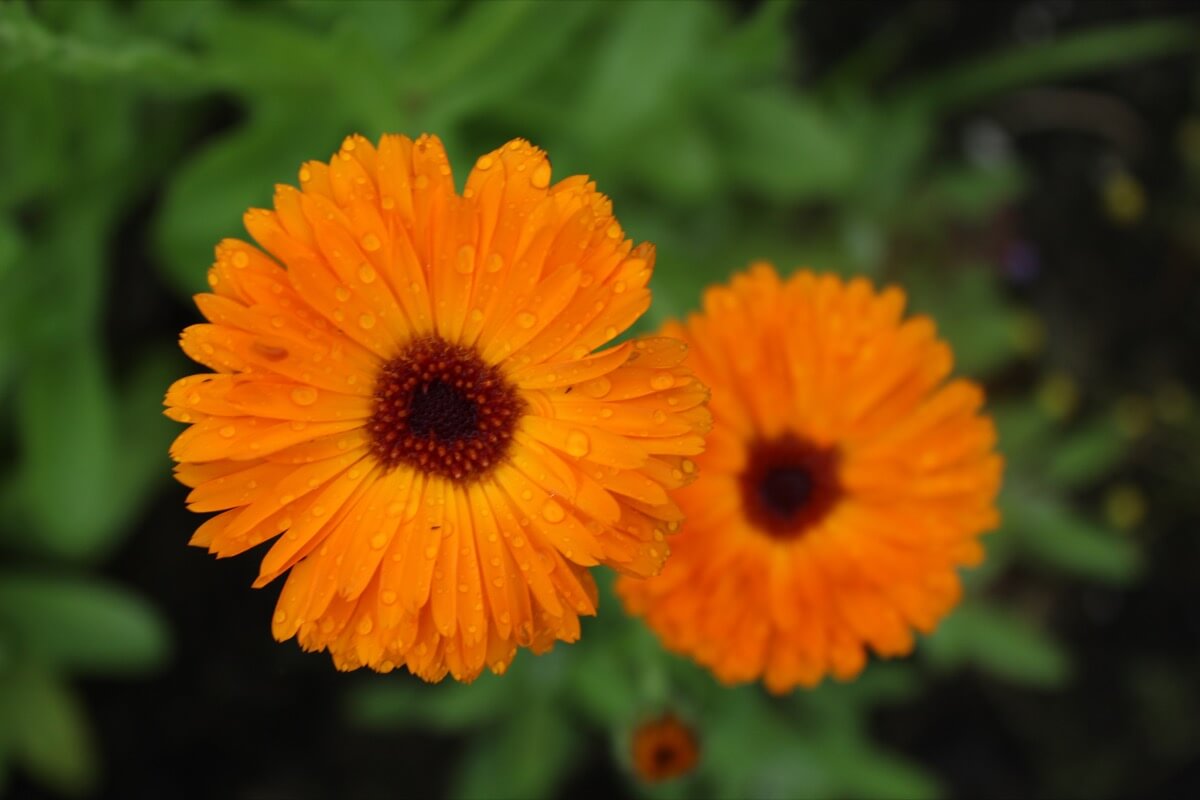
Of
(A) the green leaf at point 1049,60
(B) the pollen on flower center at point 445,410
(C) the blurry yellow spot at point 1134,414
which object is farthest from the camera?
(C) the blurry yellow spot at point 1134,414

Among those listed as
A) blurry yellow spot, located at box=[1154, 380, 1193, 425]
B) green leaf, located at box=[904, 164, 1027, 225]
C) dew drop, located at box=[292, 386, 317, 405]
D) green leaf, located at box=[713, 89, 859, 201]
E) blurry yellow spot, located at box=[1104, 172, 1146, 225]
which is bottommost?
dew drop, located at box=[292, 386, 317, 405]

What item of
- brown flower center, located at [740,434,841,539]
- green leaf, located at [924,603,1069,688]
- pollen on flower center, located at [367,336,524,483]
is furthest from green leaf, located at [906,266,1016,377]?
pollen on flower center, located at [367,336,524,483]

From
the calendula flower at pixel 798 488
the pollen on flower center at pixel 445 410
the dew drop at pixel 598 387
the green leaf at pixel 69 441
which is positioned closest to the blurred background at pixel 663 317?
the green leaf at pixel 69 441

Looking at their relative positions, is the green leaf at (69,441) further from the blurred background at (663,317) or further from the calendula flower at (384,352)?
the calendula flower at (384,352)

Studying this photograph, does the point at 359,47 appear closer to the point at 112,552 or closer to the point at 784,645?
the point at 784,645

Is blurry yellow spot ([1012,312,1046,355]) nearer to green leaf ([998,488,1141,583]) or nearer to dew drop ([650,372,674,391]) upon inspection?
green leaf ([998,488,1141,583])

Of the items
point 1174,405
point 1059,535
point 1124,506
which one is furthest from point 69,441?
point 1174,405

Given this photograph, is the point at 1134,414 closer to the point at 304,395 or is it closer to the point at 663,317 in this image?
the point at 663,317
